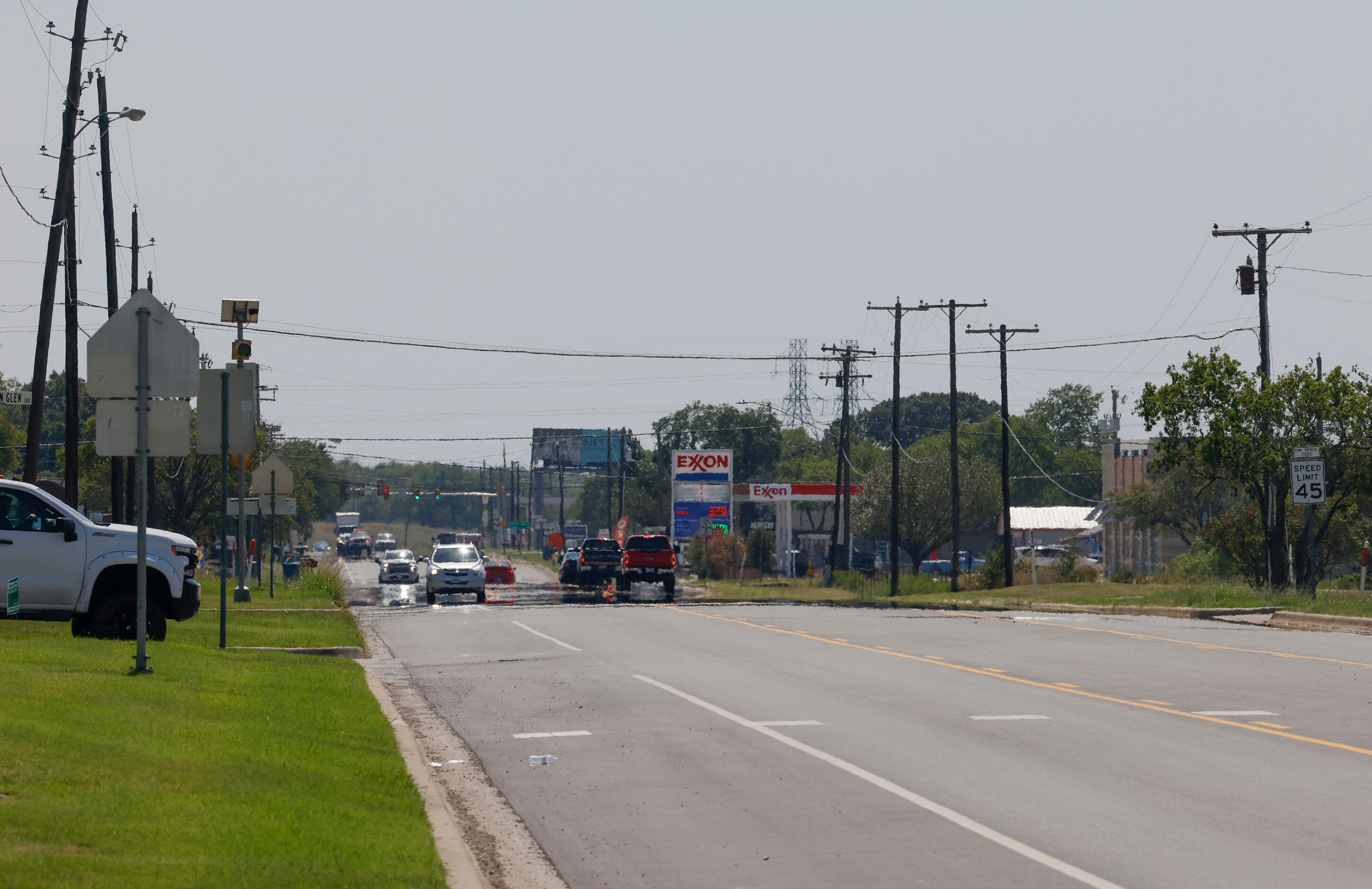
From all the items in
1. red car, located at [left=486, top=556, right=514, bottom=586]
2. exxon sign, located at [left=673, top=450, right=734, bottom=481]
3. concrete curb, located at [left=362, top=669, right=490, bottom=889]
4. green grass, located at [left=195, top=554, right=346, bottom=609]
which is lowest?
red car, located at [left=486, top=556, right=514, bottom=586]

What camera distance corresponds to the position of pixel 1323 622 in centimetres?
2925

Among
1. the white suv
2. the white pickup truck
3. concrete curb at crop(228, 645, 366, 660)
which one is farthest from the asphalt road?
the white suv

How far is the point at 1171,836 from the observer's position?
357 inches

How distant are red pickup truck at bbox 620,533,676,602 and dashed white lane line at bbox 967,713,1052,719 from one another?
38224 mm

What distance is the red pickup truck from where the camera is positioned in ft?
176

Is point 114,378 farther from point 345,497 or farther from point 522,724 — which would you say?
point 345,497

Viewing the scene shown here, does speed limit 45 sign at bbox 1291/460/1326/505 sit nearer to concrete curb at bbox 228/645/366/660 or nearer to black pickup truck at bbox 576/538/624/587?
concrete curb at bbox 228/645/366/660

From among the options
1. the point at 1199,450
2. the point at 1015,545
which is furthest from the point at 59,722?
the point at 1015,545

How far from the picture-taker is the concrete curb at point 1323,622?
28.0 metres

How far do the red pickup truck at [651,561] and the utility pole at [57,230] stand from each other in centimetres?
2380

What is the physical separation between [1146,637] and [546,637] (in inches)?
406

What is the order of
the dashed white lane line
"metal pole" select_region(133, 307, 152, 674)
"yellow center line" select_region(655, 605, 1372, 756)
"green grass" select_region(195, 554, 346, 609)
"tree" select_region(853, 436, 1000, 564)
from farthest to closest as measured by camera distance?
1. "tree" select_region(853, 436, 1000, 564)
2. "green grass" select_region(195, 554, 346, 609)
3. "metal pole" select_region(133, 307, 152, 674)
4. the dashed white lane line
5. "yellow center line" select_region(655, 605, 1372, 756)

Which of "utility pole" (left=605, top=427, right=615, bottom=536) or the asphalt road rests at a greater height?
"utility pole" (left=605, top=427, right=615, bottom=536)

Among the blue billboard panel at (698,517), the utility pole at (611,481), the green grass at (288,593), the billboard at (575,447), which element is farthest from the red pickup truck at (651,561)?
the billboard at (575,447)
